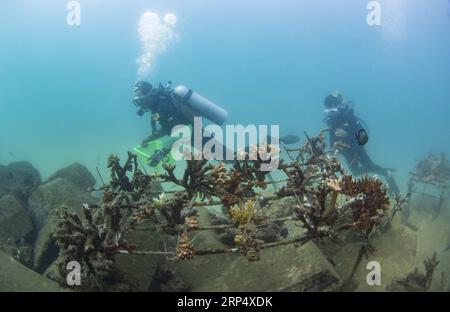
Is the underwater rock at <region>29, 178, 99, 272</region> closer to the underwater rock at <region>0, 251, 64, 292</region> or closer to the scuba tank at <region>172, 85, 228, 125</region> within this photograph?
the underwater rock at <region>0, 251, 64, 292</region>

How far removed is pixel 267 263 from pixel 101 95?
203610 millimetres

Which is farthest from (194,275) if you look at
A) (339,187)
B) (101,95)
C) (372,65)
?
(101,95)

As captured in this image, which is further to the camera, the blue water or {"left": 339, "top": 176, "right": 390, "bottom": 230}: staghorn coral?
the blue water

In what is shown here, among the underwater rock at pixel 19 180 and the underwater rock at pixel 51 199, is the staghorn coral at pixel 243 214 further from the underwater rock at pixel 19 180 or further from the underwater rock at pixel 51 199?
the underwater rock at pixel 19 180

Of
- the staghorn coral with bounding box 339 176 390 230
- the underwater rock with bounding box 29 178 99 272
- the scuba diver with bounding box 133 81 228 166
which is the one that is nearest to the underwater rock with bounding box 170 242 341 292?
the staghorn coral with bounding box 339 176 390 230

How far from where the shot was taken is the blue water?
151625 mm

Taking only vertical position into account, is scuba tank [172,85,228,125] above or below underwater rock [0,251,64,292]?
above

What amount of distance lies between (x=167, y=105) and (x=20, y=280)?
6342mm

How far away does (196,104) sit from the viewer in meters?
11.5

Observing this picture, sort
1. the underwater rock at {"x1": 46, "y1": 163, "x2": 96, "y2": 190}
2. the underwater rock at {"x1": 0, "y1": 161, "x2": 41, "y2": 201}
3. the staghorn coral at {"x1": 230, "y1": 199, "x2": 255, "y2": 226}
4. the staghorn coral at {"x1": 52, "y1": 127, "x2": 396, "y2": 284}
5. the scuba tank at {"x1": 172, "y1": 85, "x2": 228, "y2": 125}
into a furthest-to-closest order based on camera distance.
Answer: the underwater rock at {"x1": 46, "y1": 163, "x2": 96, "y2": 190}
the scuba tank at {"x1": 172, "y1": 85, "x2": 228, "y2": 125}
the underwater rock at {"x1": 0, "y1": 161, "x2": 41, "y2": 201}
the staghorn coral at {"x1": 230, "y1": 199, "x2": 255, "y2": 226}
the staghorn coral at {"x1": 52, "y1": 127, "x2": 396, "y2": 284}

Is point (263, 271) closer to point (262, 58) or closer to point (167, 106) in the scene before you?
point (167, 106)

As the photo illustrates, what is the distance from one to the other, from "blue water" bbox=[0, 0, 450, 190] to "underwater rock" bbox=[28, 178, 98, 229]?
129 meters

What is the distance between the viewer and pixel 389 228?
6.96 meters
